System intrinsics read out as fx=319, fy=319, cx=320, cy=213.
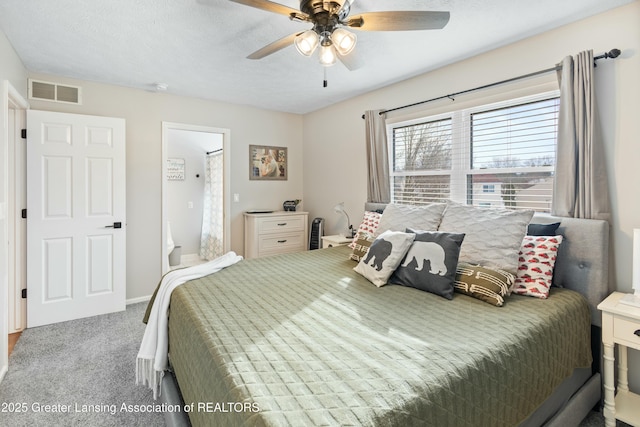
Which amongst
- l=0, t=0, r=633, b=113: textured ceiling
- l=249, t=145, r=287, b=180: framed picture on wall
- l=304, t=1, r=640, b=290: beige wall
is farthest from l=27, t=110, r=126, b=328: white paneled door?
l=304, t=1, r=640, b=290: beige wall

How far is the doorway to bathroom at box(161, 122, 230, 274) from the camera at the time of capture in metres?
5.49

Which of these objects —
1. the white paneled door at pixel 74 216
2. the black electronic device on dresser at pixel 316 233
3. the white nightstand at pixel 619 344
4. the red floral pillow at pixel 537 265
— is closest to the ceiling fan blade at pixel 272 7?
the red floral pillow at pixel 537 265

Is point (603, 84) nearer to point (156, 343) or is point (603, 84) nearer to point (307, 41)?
point (307, 41)

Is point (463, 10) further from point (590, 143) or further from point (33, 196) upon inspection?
point (33, 196)

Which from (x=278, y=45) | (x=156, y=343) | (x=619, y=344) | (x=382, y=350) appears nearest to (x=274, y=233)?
(x=156, y=343)

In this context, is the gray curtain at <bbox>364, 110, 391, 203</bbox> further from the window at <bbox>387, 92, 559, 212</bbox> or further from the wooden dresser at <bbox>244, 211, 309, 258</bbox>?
the wooden dresser at <bbox>244, 211, 309, 258</bbox>

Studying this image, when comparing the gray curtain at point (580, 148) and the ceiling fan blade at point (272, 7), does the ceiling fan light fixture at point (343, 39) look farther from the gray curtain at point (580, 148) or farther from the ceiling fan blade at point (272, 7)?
the gray curtain at point (580, 148)

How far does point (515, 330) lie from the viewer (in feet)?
4.74

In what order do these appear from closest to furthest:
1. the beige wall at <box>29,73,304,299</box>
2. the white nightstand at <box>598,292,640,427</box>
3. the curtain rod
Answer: the white nightstand at <box>598,292,640,427</box> → the curtain rod → the beige wall at <box>29,73,304,299</box>

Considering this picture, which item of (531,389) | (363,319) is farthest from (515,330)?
(363,319)

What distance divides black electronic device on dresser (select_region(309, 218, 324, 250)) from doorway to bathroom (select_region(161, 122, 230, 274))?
1.71 m

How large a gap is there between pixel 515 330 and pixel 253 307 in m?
1.25

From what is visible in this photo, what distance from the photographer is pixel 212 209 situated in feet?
18.3

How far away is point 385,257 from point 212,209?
4.16 metres
